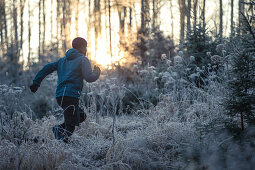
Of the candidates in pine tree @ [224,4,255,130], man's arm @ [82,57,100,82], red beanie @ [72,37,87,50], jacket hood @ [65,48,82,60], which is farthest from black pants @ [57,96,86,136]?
pine tree @ [224,4,255,130]

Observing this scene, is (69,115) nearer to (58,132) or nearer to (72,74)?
(58,132)

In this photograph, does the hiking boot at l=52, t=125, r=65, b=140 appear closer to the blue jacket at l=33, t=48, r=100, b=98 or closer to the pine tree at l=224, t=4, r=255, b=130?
the blue jacket at l=33, t=48, r=100, b=98

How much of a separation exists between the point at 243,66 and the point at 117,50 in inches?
451

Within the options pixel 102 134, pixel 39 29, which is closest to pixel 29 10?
pixel 39 29

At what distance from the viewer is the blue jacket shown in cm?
454

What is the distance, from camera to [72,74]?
15.2 feet

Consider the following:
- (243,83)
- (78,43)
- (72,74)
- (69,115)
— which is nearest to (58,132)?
(69,115)

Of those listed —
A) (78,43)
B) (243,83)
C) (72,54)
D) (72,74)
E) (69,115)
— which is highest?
(78,43)

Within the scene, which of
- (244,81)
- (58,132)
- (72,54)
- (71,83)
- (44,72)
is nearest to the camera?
(244,81)

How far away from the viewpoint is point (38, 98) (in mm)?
10016

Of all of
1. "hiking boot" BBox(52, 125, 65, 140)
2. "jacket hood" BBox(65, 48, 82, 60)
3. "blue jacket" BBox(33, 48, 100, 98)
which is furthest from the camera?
"jacket hood" BBox(65, 48, 82, 60)

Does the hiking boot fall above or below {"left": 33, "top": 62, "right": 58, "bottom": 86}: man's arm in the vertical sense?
below

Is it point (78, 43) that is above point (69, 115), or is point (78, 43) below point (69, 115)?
above

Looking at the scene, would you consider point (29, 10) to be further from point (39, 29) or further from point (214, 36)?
point (214, 36)
